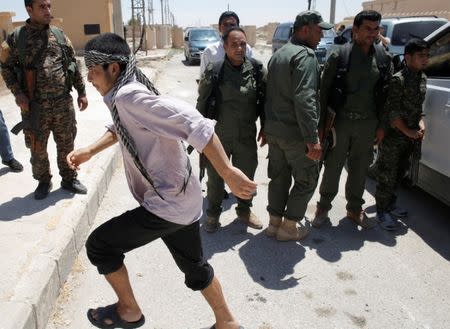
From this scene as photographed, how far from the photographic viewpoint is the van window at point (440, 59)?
13.3ft

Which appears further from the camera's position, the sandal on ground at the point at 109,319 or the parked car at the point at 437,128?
the parked car at the point at 437,128

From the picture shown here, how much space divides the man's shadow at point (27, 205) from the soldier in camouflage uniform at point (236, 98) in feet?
4.98

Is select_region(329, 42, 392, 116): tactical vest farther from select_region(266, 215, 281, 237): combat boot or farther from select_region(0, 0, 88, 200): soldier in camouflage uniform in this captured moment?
select_region(0, 0, 88, 200): soldier in camouflage uniform

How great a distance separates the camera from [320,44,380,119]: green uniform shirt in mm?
3549

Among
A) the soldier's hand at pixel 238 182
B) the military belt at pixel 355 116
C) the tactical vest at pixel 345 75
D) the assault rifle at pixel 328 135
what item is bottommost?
the assault rifle at pixel 328 135

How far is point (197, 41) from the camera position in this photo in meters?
20.7

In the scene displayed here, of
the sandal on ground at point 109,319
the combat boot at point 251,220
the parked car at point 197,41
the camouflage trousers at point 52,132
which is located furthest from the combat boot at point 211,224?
the parked car at point 197,41

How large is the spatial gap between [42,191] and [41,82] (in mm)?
1013

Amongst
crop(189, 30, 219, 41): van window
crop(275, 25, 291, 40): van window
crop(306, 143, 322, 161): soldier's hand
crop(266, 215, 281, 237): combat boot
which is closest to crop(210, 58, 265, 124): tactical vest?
crop(306, 143, 322, 161): soldier's hand

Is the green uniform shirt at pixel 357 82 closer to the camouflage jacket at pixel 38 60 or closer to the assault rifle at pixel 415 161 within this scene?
the assault rifle at pixel 415 161

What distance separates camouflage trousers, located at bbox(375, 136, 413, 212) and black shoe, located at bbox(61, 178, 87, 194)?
2737 millimetres

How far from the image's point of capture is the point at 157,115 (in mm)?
1892

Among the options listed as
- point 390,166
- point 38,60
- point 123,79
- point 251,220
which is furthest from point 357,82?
point 38,60

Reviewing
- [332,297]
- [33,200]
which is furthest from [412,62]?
[33,200]
